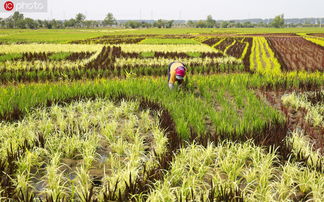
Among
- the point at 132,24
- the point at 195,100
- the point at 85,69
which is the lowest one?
the point at 195,100

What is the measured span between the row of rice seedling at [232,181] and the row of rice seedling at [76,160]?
0.37m

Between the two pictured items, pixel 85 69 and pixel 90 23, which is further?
pixel 90 23

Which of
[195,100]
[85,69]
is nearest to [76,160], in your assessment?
[195,100]

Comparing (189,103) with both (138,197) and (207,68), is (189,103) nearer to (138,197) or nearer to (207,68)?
(138,197)

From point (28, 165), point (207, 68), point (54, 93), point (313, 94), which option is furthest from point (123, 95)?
point (207, 68)

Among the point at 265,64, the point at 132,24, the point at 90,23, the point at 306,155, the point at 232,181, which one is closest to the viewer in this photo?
the point at 232,181

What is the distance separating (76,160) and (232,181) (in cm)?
219

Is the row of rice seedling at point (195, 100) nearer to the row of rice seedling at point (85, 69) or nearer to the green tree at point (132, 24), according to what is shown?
the row of rice seedling at point (85, 69)

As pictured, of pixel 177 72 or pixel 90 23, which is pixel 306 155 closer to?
pixel 177 72

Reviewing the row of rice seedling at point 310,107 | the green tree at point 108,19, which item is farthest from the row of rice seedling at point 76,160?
the green tree at point 108,19

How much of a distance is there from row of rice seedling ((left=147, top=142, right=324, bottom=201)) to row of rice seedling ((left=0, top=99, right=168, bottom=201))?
1.20 ft

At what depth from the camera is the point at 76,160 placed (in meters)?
3.60

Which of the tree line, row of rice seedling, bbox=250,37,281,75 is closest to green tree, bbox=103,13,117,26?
the tree line

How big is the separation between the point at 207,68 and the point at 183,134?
27.0ft
